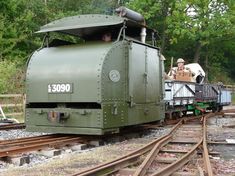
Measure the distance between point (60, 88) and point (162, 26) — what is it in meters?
28.7

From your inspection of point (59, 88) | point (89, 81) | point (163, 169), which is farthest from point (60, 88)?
point (163, 169)

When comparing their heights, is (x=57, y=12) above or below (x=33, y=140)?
above

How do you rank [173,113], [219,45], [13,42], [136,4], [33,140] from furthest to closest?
1. [219,45]
2. [136,4]
3. [13,42]
4. [173,113]
5. [33,140]

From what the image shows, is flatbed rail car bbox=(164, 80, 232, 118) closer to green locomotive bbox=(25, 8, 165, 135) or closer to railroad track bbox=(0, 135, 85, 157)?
green locomotive bbox=(25, 8, 165, 135)

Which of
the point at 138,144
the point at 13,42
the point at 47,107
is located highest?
the point at 13,42

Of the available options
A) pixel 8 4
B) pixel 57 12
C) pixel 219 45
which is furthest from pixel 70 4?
pixel 219 45

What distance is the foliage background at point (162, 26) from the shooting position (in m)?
26.7

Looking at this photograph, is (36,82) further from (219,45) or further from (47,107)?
(219,45)

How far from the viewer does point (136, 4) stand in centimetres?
3544

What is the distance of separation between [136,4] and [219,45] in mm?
10852

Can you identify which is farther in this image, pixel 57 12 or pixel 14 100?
pixel 57 12

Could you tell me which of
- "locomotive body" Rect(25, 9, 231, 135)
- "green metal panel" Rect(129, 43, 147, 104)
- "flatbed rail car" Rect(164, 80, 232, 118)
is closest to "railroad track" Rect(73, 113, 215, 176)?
"locomotive body" Rect(25, 9, 231, 135)

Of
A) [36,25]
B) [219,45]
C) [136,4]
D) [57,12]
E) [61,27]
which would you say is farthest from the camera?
[219,45]

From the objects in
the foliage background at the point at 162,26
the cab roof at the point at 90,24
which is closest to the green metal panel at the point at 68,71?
the cab roof at the point at 90,24
